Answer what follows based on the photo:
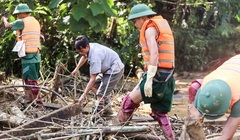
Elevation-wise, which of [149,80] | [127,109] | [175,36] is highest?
[149,80]

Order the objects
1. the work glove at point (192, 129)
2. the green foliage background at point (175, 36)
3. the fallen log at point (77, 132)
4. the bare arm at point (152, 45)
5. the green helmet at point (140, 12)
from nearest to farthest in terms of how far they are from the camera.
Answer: the work glove at point (192, 129) < the fallen log at point (77, 132) < the bare arm at point (152, 45) < the green helmet at point (140, 12) < the green foliage background at point (175, 36)

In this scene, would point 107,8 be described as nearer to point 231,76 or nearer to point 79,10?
point 79,10

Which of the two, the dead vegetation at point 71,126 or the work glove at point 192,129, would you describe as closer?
the work glove at point 192,129

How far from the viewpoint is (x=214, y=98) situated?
3.09m

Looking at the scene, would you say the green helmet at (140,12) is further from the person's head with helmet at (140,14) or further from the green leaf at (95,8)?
the green leaf at (95,8)

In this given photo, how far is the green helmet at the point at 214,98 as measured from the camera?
122 inches

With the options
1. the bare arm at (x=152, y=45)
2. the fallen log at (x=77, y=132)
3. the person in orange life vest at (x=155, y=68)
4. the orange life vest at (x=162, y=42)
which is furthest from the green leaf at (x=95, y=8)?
the fallen log at (x=77, y=132)

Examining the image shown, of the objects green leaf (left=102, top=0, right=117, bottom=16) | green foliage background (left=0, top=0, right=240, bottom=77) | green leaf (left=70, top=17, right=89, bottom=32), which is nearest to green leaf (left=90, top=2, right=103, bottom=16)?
green leaf (left=102, top=0, right=117, bottom=16)

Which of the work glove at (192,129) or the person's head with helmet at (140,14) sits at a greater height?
the person's head with helmet at (140,14)

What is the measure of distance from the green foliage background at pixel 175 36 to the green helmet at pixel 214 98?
6.43 m

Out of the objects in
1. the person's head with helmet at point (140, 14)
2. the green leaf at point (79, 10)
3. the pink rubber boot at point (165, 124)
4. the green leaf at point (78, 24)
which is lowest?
the pink rubber boot at point (165, 124)

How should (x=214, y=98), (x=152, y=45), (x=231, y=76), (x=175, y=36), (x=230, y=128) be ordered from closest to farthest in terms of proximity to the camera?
(x=214, y=98), (x=231, y=76), (x=230, y=128), (x=152, y=45), (x=175, y=36)

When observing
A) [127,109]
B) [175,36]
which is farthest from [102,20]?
[175,36]

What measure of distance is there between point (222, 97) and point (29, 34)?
159 inches
